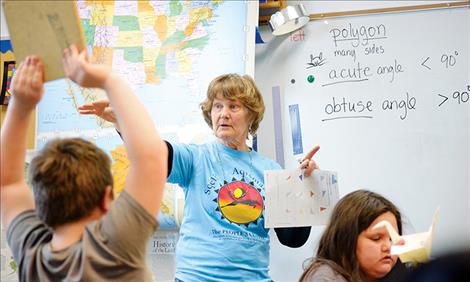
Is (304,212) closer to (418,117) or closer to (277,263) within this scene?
(277,263)

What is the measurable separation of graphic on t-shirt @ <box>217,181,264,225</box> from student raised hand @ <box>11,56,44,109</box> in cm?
94

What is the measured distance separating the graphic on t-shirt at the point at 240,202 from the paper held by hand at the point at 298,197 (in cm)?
5

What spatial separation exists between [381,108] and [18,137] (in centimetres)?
190

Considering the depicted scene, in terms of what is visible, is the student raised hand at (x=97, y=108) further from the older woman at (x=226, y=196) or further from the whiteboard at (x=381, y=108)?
the whiteboard at (x=381, y=108)

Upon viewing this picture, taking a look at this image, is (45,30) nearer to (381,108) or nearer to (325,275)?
(325,275)

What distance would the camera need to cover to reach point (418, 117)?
2.63m

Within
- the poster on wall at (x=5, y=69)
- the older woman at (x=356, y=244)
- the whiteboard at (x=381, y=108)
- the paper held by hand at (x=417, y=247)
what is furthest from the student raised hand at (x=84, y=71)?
the poster on wall at (x=5, y=69)

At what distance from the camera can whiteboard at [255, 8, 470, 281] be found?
259cm

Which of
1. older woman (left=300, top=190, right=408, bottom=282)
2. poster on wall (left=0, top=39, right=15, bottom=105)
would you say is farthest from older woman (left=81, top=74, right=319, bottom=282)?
poster on wall (left=0, top=39, right=15, bottom=105)

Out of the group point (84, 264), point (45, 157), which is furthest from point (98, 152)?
point (84, 264)

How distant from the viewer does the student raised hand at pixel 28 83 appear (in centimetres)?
110

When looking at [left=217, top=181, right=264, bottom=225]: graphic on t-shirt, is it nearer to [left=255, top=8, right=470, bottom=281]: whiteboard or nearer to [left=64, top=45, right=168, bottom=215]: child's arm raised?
[left=255, top=8, right=470, bottom=281]: whiteboard

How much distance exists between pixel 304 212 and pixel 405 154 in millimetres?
847

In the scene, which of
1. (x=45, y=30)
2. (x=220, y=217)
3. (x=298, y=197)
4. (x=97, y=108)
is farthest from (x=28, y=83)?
(x=298, y=197)
